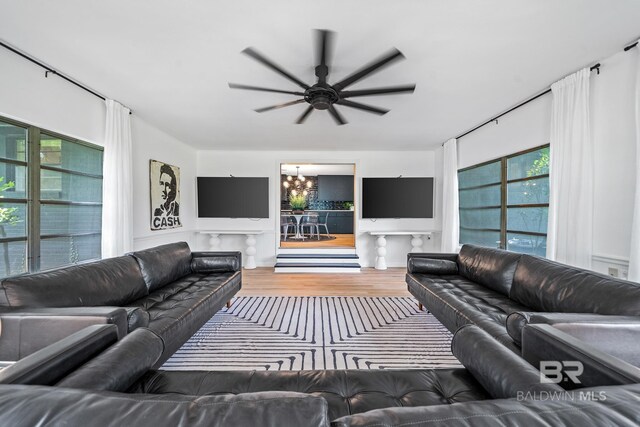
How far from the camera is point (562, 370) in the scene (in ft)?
3.16

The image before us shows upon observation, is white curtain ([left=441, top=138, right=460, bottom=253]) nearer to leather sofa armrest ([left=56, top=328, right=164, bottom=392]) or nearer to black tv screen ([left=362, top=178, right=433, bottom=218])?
black tv screen ([left=362, top=178, right=433, bottom=218])

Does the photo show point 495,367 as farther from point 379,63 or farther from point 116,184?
point 116,184

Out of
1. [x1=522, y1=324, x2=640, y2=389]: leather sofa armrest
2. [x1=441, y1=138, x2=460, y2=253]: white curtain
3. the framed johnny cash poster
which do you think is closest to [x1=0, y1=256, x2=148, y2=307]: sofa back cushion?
the framed johnny cash poster

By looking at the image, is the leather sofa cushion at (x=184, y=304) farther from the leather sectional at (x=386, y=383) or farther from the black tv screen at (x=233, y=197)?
the black tv screen at (x=233, y=197)

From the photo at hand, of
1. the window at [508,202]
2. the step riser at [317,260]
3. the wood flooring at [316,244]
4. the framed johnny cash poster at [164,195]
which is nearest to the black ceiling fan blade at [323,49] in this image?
the window at [508,202]

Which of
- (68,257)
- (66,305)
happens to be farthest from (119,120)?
(66,305)

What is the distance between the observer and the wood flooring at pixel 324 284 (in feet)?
12.8

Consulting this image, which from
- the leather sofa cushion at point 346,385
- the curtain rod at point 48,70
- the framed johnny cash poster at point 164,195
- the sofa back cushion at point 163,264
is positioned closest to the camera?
the leather sofa cushion at point 346,385

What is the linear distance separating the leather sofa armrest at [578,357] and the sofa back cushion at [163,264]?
2.90 meters

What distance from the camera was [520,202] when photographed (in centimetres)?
353

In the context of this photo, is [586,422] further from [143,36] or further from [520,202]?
[520,202]

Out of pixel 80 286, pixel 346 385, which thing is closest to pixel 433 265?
pixel 346 385

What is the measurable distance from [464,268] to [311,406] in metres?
3.11

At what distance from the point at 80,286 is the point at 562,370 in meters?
2.77
